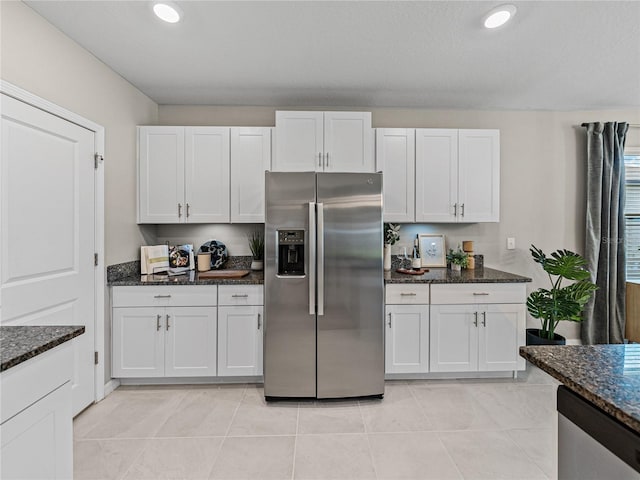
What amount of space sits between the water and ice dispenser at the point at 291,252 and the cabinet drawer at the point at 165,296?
61 cm

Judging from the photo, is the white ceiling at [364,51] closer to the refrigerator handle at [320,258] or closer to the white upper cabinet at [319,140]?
the white upper cabinet at [319,140]

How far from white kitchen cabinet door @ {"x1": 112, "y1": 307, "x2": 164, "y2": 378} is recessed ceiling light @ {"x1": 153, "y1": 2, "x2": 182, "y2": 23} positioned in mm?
1999

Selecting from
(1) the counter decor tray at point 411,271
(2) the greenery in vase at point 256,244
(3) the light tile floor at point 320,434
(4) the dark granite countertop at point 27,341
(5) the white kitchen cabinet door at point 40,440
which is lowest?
(3) the light tile floor at point 320,434

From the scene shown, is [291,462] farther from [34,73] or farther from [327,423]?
[34,73]

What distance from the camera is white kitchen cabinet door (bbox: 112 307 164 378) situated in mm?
2660

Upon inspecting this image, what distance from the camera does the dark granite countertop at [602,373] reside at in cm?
72

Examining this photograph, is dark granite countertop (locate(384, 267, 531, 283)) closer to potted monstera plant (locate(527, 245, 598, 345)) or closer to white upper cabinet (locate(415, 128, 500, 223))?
potted monstera plant (locate(527, 245, 598, 345))

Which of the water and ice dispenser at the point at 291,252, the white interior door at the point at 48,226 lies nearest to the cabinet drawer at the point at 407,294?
the water and ice dispenser at the point at 291,252

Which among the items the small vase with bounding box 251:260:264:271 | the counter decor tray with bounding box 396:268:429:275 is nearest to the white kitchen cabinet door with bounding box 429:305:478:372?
the counter decor tray with bounding box 396:268:429:275

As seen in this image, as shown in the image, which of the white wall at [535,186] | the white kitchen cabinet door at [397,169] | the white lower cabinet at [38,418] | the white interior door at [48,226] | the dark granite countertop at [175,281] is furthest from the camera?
the white wall at [535,186]

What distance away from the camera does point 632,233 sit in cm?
349

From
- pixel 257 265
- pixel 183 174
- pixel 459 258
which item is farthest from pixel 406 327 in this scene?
pixel 183 174

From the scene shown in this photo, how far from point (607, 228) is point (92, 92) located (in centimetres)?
463

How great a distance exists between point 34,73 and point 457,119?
11.2 feet
